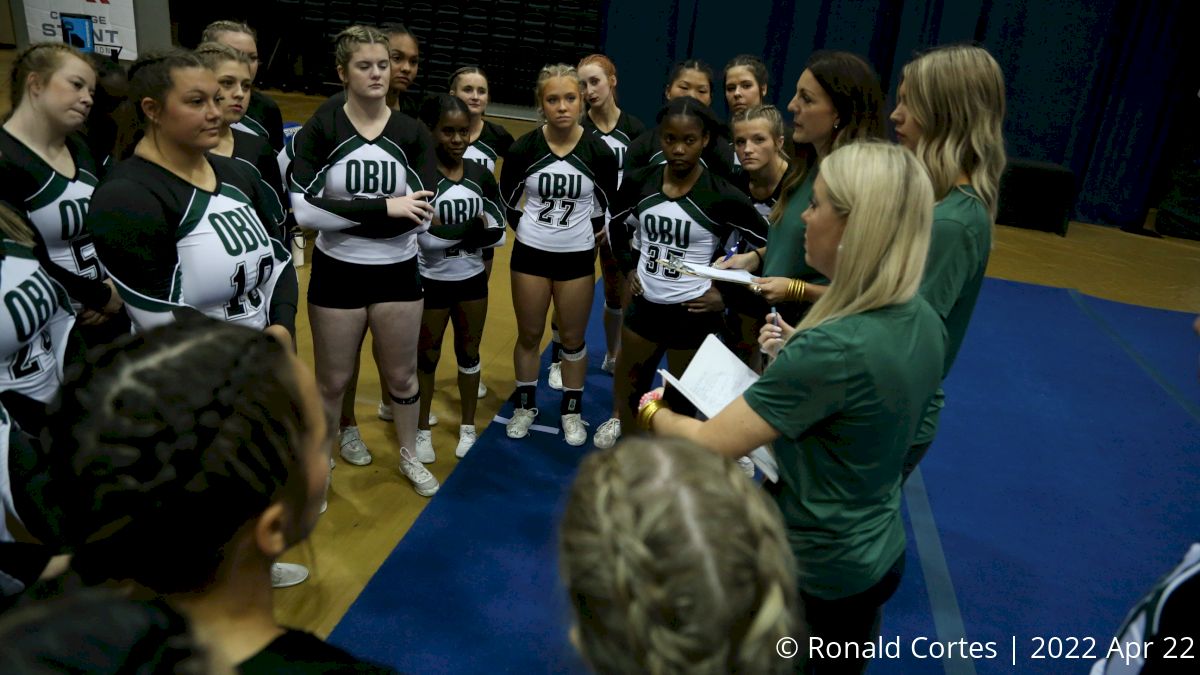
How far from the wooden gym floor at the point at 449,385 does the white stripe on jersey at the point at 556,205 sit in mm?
1039

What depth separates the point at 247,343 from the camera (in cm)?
104

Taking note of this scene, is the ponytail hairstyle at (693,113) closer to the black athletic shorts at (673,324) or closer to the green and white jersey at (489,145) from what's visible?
the black athletic shorts at (673,324)

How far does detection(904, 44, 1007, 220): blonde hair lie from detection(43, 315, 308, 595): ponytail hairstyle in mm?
1859

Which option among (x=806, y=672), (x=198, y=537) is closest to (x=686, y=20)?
(x=806, y=672)

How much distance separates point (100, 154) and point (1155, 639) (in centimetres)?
372

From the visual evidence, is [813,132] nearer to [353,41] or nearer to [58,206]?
[353,41]

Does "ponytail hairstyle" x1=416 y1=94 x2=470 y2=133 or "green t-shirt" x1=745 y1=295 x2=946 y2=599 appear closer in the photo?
"green t-shirt" x1=745 y1=295 x2=946 y2=599

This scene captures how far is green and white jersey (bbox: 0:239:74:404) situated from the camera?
6.36 ft

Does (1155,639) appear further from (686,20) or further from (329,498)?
(686,20)

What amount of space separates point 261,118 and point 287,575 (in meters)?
2.38

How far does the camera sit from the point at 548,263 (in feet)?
12.5

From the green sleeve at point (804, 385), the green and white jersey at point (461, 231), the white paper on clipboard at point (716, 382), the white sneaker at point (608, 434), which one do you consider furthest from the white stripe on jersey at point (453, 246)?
the green sleeve at point (804, 385)

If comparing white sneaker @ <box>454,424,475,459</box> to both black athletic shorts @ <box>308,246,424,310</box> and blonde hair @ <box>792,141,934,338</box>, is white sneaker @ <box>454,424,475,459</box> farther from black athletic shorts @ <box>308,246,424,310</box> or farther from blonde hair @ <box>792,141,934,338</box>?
blonde hair @ <box>792,141,934,338</box>

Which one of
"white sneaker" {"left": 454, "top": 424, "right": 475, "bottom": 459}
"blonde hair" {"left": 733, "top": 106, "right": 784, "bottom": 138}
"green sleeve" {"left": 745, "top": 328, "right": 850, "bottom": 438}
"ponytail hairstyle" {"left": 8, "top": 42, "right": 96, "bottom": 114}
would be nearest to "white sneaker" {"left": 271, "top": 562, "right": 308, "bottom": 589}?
"white sneaker" {"left": 454, "top": 424, "right": 475, "bottom": 459}
